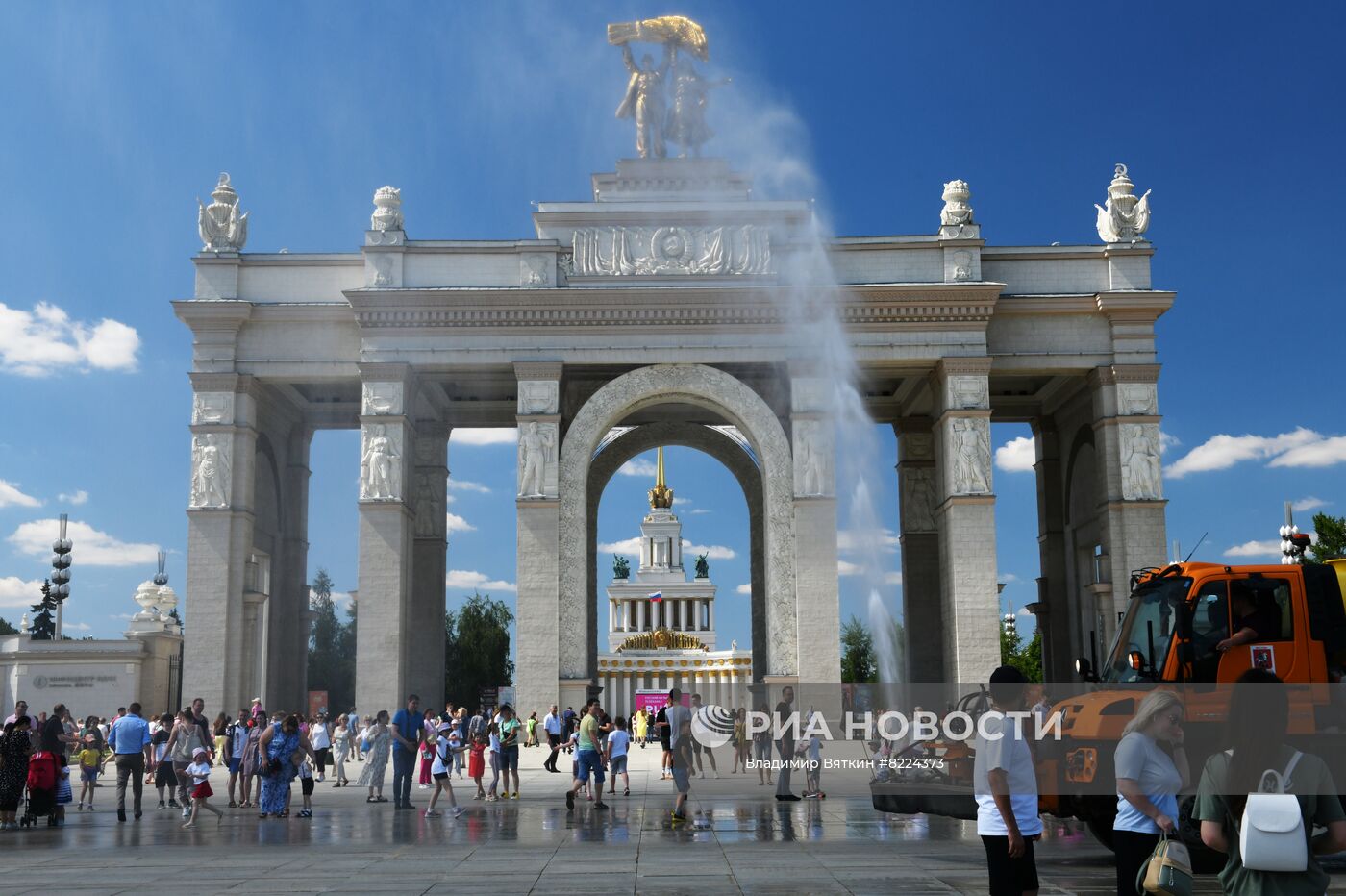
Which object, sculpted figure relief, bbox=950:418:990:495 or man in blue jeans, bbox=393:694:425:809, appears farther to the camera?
sculpted figure relief, bbox=950:418:990:495

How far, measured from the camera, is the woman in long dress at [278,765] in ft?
72.0

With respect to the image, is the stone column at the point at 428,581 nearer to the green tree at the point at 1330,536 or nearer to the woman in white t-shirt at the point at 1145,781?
the green tree at the point at 1330,536

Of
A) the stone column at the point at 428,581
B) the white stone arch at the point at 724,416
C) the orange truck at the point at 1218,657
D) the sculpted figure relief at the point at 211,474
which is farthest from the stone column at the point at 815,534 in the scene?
the orange truck at the point at 1218,657

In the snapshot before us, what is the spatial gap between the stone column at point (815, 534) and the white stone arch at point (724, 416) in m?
0.45

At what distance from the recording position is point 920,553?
48.4 m

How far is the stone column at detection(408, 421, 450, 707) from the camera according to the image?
47.3 m

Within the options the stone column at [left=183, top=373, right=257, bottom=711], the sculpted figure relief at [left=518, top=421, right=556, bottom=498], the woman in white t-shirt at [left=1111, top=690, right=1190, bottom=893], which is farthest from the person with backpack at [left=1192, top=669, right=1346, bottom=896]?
the stone column at [left=183, top=373, right=257, bottom=711]

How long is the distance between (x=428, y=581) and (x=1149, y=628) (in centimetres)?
3407

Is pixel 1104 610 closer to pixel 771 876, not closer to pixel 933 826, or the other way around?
pixel 933 826

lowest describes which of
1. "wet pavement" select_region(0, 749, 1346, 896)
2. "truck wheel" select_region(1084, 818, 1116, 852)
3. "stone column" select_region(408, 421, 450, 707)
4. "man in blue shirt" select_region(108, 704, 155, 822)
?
"wet pavement" select_region(0, 749, 1346, 896)

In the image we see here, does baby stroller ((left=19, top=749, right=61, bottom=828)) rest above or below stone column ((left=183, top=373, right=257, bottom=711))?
below

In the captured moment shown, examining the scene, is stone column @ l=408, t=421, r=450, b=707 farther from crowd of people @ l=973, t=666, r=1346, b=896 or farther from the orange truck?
crowd of people @ l=973, t=666, r=1346, b=896

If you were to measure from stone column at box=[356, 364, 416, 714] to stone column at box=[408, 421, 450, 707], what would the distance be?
5.71m

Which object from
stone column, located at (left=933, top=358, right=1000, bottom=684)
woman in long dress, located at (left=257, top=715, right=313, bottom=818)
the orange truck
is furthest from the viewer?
stone column, located at (left=933, top=358, right=1000, bottom=684)
